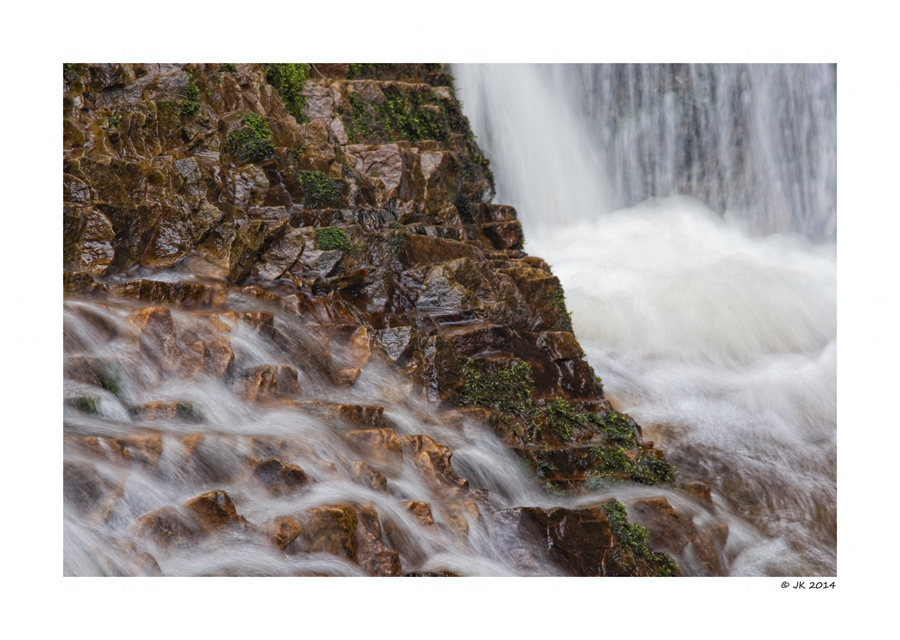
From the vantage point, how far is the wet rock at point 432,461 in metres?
6.25

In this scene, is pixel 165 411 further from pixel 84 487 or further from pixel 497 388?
pixel 497 388

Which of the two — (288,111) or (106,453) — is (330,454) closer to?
(106,453)

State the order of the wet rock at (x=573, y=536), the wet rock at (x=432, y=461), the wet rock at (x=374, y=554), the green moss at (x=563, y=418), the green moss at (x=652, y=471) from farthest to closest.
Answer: the green moss at (x=563, y=418)
the green moss at (x=652, y=471)
the wet rock at (x=432, y=461)
the wet rock at (x=573, y=536)
the wet rock at (x=374, y=554)

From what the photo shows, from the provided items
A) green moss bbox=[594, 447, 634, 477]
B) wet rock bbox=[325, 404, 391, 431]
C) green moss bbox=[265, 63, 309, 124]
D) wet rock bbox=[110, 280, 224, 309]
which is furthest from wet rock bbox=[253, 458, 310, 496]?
green moss bbox=[265, 63, 309, 124]

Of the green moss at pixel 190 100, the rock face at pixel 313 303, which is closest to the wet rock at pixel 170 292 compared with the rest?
the rock face at pixel 313 303

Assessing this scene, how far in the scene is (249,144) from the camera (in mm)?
9625

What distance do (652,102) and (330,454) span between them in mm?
15027

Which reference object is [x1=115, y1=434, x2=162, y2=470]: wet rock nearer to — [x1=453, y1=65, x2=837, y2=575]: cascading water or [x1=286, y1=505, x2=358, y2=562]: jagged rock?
[x1=286, y1=505, x2=358, y2=562]: jagged rock

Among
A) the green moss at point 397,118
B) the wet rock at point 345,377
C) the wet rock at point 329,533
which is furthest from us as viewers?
the green moss at point 397,118

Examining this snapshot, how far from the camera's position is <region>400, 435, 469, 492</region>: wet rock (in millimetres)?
6254

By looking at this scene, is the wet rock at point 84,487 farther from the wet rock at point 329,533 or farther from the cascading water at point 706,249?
the cascading water at point 706,249

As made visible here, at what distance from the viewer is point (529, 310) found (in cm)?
961

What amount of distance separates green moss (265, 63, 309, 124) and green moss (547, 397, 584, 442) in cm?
648

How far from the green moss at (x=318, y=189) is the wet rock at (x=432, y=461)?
431 centimetres
